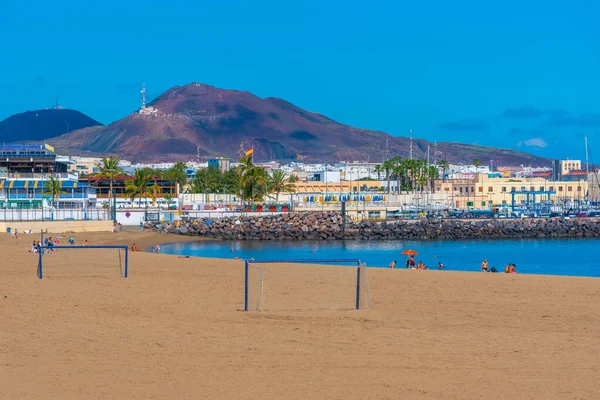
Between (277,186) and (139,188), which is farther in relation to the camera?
(277,186)

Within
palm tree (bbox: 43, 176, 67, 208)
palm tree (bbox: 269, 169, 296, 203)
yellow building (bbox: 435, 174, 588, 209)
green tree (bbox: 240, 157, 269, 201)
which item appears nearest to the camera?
palm tree (bbox: 43, 176, 67, 208)

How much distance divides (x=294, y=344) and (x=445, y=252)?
154ft

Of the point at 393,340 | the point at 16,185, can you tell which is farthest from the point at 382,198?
the point at 393,340

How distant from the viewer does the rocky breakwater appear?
74.1m

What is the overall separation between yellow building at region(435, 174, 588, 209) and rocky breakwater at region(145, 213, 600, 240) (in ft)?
140

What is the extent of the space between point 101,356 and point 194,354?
1422mm

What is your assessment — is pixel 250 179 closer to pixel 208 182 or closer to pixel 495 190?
pixel 208 182

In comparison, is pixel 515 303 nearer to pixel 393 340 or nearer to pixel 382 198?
pixel 393 340

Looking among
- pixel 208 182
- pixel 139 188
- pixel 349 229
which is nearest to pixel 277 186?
pixel 208 182

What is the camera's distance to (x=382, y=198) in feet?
378

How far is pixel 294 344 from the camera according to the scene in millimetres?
14484

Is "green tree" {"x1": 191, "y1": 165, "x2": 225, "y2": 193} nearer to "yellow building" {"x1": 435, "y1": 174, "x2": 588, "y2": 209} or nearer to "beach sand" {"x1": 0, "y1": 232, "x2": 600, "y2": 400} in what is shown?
"yellow building" {"x1": 435, "y1": 174, "x2": 588, "y2": 209}

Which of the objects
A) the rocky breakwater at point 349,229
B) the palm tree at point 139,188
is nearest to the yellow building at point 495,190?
the rocky breakwater at point 349,229

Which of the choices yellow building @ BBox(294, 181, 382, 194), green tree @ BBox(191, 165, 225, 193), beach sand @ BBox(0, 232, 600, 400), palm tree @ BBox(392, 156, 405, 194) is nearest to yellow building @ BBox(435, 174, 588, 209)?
palm tree @ BBox(392, 156, 405, 194)
